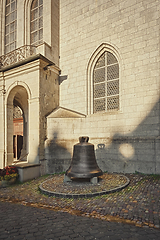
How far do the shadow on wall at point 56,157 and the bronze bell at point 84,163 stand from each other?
2.57 metres

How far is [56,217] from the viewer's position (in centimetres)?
436

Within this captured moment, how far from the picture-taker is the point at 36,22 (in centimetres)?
1244

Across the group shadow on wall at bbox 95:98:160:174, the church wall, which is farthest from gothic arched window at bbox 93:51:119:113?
shadow on wall at bbox 95:98:160:174

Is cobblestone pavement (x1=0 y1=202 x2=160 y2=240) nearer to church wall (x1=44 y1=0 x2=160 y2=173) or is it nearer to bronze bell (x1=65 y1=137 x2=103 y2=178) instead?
bronze bell (x1=65 y1=137 x2=103 y2=178)

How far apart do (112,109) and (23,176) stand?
5036mm

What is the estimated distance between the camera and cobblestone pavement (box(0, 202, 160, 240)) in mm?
3418

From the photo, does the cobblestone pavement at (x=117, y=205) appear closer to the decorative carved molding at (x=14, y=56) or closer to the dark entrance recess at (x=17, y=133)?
the dark entrance recess at (x=17, y=133)

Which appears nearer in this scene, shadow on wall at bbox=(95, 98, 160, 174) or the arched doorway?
shadow on wall at bbox=(95, 98, 160, 174)

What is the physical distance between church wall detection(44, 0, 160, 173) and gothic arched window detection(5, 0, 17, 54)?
16.2 ft

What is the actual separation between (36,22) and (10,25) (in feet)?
9.26

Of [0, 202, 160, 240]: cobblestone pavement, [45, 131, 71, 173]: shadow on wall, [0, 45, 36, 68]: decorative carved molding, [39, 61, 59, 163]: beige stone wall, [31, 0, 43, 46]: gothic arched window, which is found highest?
[31, 0, 43, 46]: gothic arched window

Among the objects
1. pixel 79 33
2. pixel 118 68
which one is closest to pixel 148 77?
pixel 118 68

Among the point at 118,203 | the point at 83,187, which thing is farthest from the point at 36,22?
the point at 118,203

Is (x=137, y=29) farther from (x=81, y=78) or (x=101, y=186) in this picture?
(x=101, y=186)
